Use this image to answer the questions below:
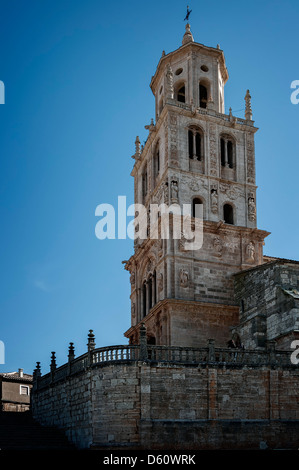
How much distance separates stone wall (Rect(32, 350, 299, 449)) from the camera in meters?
26.4

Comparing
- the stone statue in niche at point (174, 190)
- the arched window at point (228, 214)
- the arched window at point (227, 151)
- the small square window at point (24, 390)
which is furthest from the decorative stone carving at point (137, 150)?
the small square window at point (24, 390)

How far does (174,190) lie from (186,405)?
1591 cm

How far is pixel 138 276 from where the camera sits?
4272 centimetres

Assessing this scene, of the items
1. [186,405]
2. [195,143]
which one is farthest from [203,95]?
[186,405]

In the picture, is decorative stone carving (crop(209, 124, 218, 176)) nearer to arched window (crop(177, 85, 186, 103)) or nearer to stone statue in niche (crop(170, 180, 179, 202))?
stone statue in niche (crop(170, 180, 179, 202))

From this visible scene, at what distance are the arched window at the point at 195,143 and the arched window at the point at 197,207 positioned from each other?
2.88 m

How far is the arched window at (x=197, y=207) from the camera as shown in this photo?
130 feet

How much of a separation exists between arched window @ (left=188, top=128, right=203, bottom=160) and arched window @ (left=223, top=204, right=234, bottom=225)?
12.0 feet

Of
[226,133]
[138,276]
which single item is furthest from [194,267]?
[226,133]

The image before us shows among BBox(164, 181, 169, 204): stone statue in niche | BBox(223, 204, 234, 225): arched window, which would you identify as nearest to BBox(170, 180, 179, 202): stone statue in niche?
BBox(164, 181, 169, 204): stone statue in niche

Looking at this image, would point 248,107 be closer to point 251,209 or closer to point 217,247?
point 251,209

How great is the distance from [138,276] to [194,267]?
231 inches

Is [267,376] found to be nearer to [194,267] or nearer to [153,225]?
[194,267]

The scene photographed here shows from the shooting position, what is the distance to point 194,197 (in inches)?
1577
